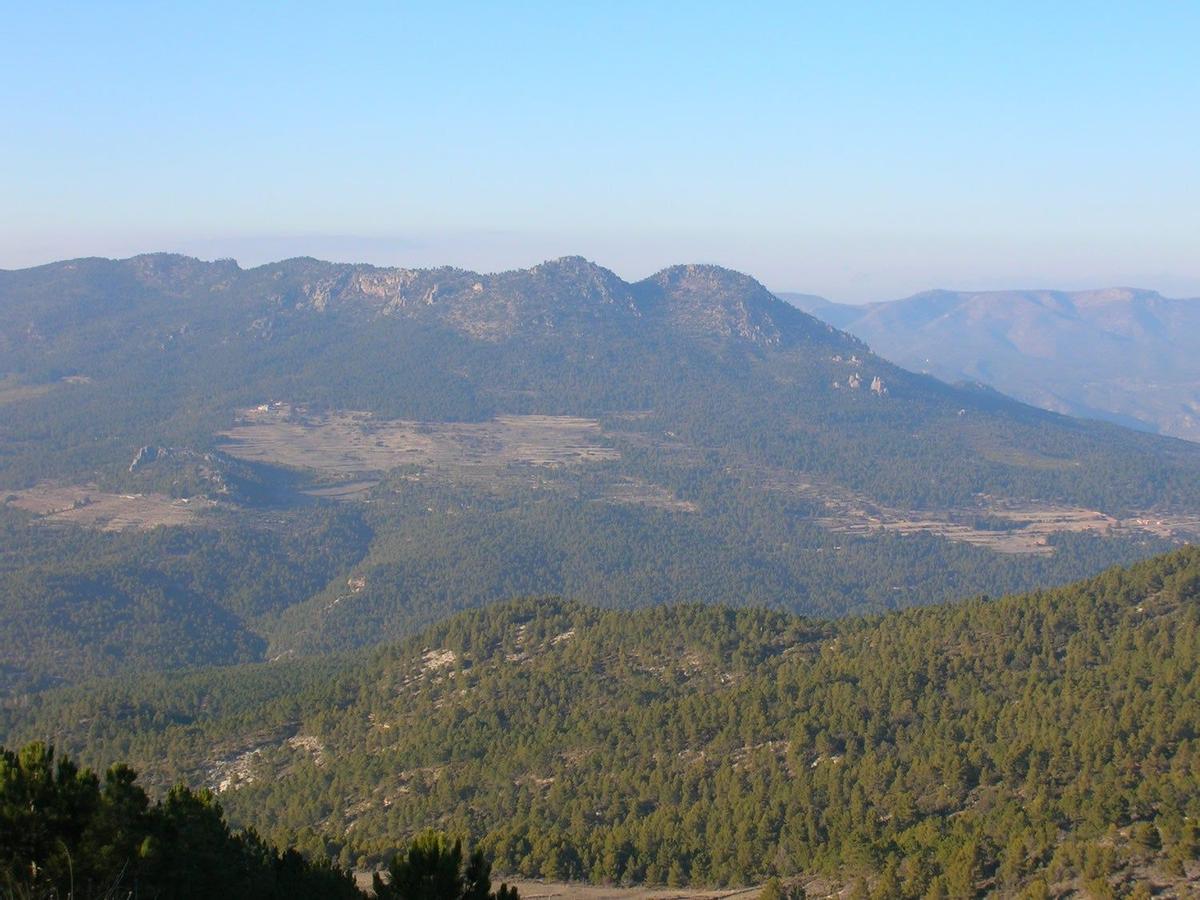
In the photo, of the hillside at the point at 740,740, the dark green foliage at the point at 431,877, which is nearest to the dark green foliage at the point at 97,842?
the dark green foliage at the point at 431,877

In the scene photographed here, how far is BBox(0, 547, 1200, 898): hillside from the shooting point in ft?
209

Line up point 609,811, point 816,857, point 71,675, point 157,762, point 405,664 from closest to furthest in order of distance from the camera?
point 816,857
point 609,811
point 157,762
point 405,664
point 71,675

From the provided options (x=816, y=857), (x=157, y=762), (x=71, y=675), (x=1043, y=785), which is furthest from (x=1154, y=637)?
(x=71, y=675)

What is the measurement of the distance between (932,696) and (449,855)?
57397 millimetres

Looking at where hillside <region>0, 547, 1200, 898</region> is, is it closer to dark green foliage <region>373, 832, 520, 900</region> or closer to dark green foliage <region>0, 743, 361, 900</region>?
dark green foliage <region>373, 832, 520, 900</region>

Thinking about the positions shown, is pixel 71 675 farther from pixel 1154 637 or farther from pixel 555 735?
pixel 1154 637

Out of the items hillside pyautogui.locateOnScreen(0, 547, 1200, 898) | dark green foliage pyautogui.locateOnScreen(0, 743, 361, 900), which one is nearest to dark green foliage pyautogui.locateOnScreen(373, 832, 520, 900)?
dark green foliage pyautogui.locateOnScreen(0, 743, 361, 900)

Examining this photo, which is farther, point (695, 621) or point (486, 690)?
point (695, 621)

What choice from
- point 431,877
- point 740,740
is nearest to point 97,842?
point 431,877

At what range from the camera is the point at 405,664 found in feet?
420

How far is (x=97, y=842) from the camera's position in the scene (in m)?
36.4

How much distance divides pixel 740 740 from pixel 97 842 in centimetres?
6127

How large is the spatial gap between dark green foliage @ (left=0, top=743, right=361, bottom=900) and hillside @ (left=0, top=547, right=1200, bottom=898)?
99.5 feet

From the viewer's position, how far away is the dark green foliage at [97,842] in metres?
34.9
